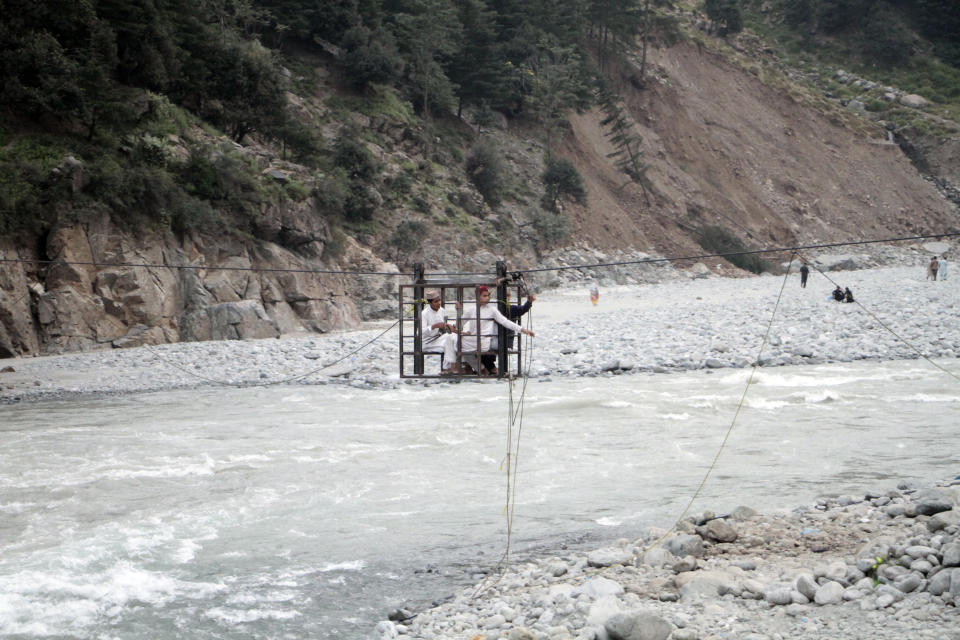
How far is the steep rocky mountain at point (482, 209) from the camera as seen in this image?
80.0ft

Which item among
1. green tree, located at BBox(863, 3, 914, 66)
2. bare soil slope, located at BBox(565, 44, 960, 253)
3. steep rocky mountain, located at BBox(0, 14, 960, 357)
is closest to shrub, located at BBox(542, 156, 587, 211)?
steep rocky mountain, located at BBox(0, 14, 960, 357)

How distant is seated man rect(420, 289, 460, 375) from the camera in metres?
11.4

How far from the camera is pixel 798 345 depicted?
2111cm

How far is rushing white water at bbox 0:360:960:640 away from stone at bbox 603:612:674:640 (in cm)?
208

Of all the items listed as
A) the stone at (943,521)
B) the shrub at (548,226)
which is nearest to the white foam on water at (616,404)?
the stone at (943,521)

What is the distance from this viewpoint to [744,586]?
6.96 m

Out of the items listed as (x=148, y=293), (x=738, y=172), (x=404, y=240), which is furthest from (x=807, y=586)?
(x=738, y=172)

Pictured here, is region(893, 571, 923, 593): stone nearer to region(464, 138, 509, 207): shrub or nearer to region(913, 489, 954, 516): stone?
region(913, 489, 954, 516): stone

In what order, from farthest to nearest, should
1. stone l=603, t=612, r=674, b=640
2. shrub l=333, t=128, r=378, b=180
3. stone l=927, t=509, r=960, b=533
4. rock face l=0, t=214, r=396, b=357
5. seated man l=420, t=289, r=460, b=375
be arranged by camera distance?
shrub l=333, t=128, r=378, b=180 < rock face l=0, t=214, r=396, b=357 < seated man l=420, t=289, r=460, b=375 < stone l=927, t=509, r=960, b=533 < stone l=603, t=612, r=674, b=640

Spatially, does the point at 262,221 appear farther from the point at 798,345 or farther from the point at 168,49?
the point at 798,345

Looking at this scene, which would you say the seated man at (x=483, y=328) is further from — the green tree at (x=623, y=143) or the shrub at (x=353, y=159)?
the green tree at (x=623, y=143)

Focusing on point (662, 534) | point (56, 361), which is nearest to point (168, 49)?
point (56, 361)

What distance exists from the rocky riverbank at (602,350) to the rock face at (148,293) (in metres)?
0.85

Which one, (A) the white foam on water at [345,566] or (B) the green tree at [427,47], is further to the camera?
(B) the green tree at [427,47]
